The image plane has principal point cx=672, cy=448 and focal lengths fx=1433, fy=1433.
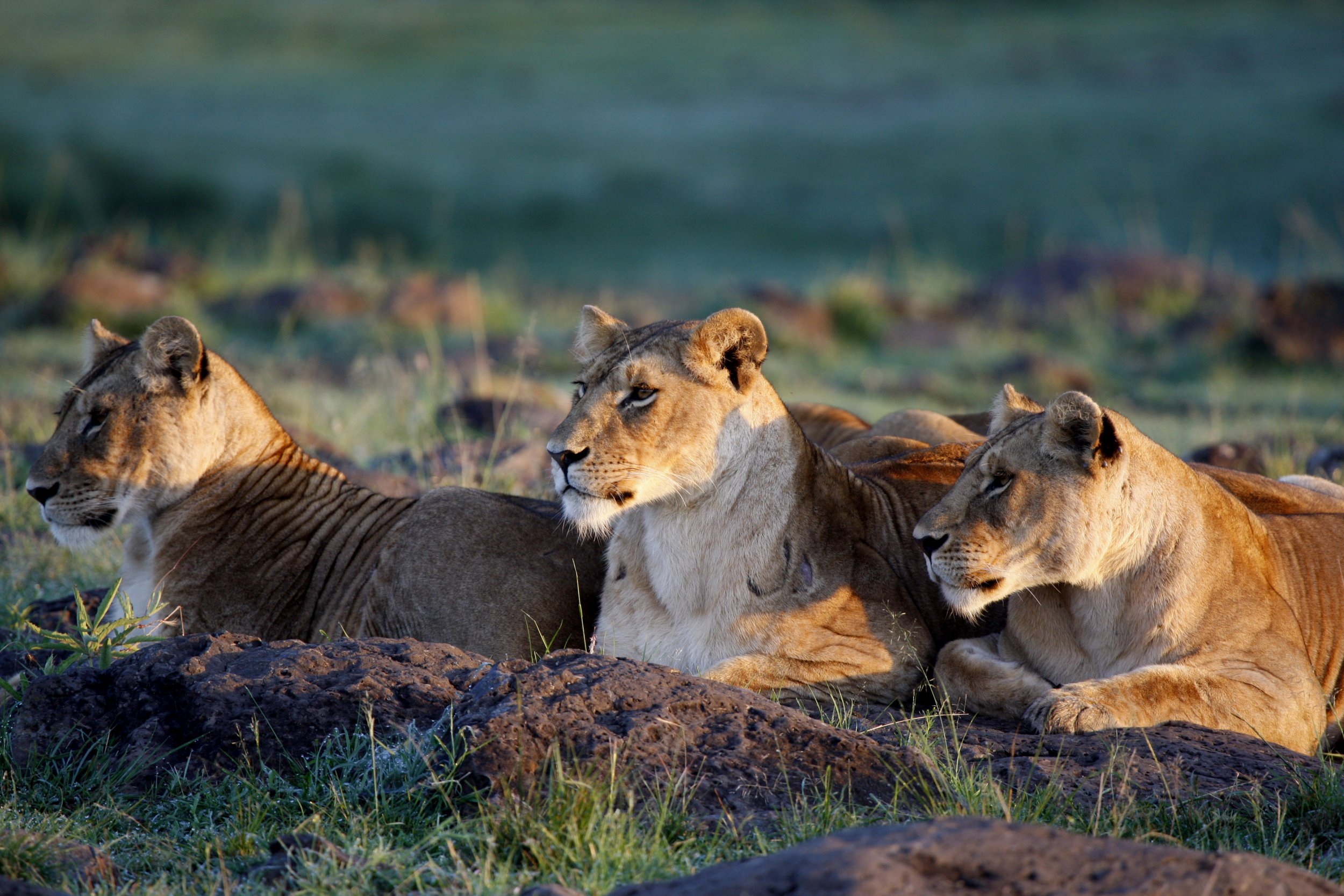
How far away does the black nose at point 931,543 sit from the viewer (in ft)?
15.7

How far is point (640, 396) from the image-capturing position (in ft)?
16.3

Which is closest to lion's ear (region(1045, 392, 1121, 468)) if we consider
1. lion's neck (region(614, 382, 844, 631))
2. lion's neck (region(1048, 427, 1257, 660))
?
lion's neck (region(1048, 427, 1257, 660))

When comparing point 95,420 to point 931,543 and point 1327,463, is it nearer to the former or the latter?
point 931,543

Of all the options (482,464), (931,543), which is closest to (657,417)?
(931,543)

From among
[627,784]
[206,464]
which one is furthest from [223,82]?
[627,784]

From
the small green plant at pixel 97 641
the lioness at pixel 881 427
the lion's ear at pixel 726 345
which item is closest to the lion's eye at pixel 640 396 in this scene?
the lion's ear at pixel 726 345

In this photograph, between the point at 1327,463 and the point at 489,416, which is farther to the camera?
the point at 489,416

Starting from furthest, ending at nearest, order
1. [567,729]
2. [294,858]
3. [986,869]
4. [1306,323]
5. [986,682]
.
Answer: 1. [1306,323]
2. [986,682]
3. [567,729]
4. [294,858]
5. [986,869]

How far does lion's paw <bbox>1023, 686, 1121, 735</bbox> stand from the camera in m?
4.42

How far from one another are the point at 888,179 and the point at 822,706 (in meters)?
30.7

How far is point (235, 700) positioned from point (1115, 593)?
290cm

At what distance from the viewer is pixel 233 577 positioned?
18.5ft

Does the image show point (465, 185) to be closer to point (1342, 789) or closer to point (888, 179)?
point (888, 179)

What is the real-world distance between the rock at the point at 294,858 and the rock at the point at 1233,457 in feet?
18.9
